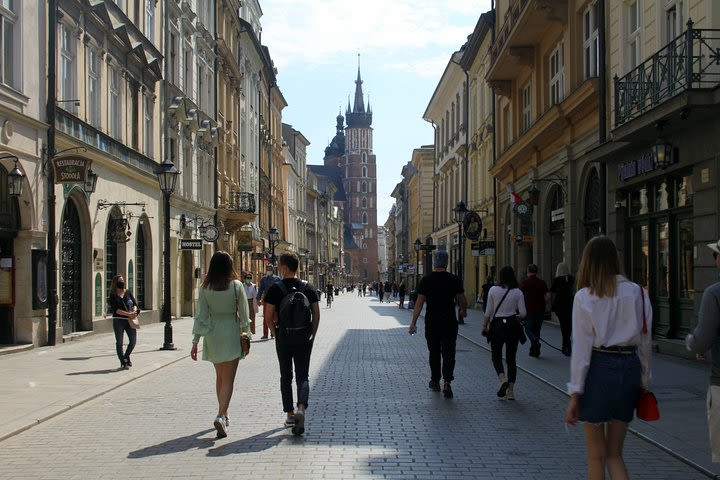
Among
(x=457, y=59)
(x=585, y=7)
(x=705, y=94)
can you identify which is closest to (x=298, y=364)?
→ (x=705, y=94)

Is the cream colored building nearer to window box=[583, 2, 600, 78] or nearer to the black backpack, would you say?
the black backpack

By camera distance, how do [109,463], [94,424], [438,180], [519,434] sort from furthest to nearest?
1. [438,180]
2. [94,424]
3. [519,434]
4. [109,463]

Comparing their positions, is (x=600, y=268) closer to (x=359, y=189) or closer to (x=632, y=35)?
(x=632, y=35)

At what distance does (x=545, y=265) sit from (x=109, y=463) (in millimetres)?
21004

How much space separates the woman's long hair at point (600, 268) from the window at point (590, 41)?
16.2 meters

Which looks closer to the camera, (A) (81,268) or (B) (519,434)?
(B) (519,434)

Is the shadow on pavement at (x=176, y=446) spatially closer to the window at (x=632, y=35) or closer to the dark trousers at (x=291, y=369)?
the dark trousers at (x=291, y=369)

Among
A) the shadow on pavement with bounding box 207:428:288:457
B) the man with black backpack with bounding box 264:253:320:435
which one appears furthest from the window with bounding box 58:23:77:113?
the shadow on pavement with bounding box 207:428:288:457

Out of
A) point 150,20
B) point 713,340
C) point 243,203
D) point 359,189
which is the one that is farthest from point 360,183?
point 713,340

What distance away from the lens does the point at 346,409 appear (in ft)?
32.5

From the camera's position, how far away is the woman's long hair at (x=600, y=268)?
5047 millimetres

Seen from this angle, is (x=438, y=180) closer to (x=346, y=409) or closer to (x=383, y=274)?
(x=346, y=409)

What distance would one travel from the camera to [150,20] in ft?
89.2

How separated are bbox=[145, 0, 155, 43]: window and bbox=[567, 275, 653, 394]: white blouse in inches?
946
